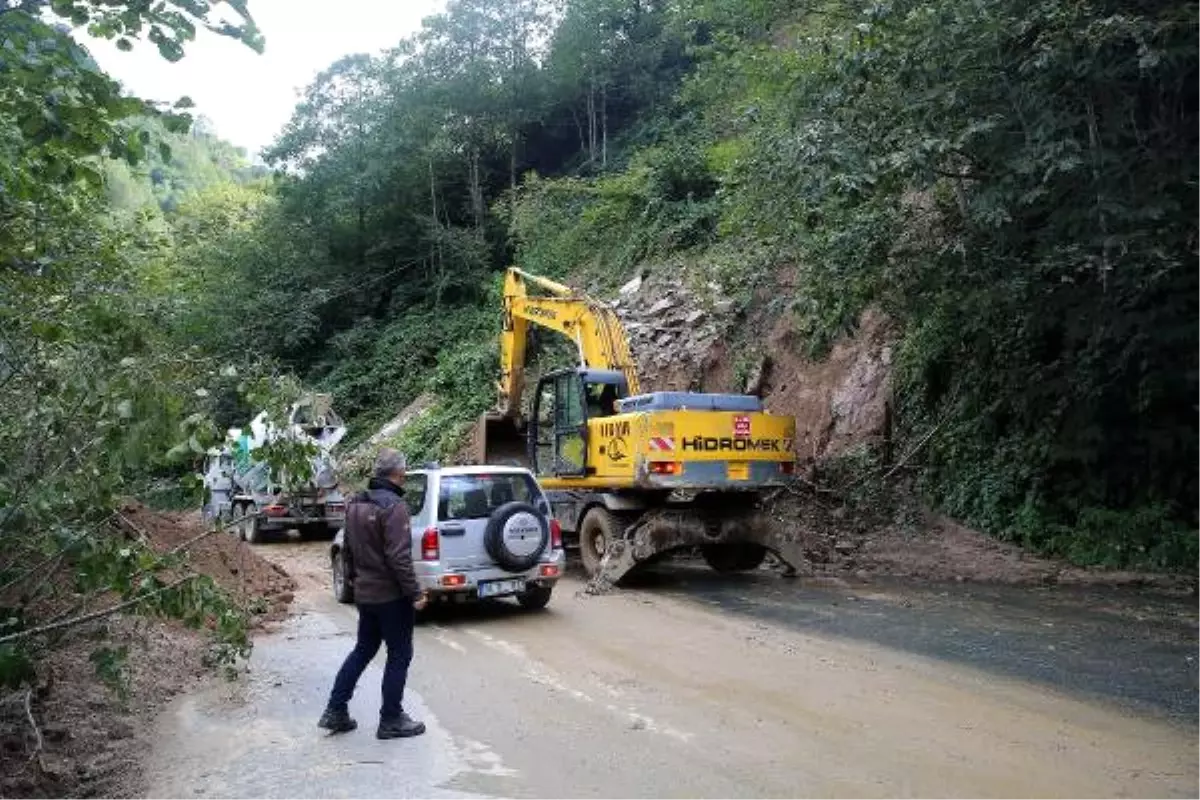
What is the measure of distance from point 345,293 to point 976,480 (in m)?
27.3

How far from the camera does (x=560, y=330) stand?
1552cm

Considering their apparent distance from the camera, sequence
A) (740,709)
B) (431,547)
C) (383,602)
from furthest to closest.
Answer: (431,547)
(740,709)
(383,602)

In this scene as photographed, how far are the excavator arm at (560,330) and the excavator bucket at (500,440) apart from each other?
0.68 ft

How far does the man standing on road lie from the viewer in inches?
250

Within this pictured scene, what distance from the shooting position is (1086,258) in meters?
9.70

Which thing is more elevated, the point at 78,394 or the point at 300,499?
the point at 78,394

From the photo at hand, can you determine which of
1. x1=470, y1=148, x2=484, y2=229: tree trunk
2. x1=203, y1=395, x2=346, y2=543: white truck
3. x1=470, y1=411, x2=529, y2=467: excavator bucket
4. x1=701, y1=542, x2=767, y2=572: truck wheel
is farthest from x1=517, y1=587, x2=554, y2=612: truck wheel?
x1=470, y1=148, x2=484, y2=229: tree trunk

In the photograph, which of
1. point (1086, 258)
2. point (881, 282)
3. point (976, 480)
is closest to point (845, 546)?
point (976, 480)

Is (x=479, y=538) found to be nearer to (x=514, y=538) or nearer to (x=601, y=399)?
(x=514, y=538)

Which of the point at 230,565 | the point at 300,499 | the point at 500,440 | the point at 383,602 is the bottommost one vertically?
the point at 230,565

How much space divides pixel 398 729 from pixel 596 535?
726cm

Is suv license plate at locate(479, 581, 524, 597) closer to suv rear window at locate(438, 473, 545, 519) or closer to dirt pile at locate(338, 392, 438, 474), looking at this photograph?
suv rear window at locate(438, 473, 545, 519)

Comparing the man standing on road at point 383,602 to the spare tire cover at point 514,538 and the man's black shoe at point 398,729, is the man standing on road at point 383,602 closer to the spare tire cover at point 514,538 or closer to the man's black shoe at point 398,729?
the man's black shoe at point 398,729

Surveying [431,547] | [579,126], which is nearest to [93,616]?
[431,547]
